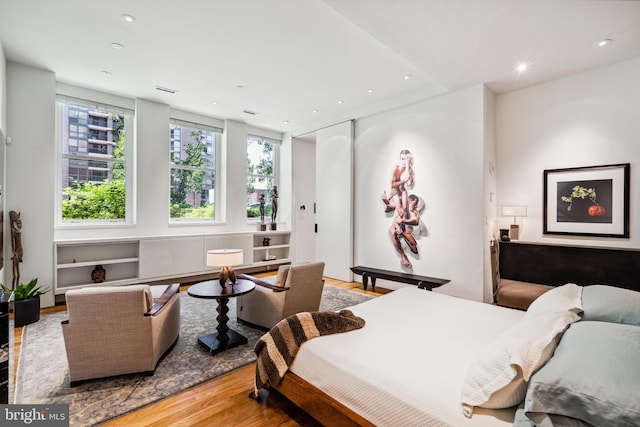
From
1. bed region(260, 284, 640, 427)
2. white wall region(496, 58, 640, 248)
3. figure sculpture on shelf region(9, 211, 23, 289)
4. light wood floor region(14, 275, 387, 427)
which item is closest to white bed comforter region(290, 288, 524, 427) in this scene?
bed region(260, 284, 640, 427)

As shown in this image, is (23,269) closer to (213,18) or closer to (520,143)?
(213,18)

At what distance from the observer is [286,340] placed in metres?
1.95

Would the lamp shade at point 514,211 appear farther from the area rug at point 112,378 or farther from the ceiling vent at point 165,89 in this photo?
the ceiling vent at point 165,89

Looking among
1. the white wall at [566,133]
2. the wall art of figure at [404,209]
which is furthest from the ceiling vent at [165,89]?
the white wall at [566,133]

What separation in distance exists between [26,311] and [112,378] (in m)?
2.09

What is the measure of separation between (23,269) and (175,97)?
318cm

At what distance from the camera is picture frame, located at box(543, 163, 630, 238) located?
343cm

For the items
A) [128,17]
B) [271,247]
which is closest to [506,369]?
[128,17]

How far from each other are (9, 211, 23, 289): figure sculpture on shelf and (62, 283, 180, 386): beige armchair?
244 centimetres

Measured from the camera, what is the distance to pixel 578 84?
12.1 feet

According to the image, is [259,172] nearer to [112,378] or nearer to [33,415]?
[112,378]

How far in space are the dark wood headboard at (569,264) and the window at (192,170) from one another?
5207mm

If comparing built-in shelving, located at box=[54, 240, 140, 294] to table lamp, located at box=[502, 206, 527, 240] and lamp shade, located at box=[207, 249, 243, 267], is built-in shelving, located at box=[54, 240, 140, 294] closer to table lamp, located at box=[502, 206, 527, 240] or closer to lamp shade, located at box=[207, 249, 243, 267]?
lamp shade, located at box=[207, 249, 243, 267]

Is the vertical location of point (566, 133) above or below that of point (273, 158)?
below
